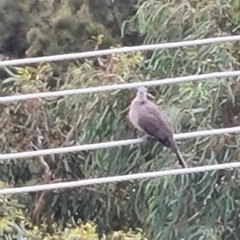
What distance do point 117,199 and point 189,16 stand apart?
96cm

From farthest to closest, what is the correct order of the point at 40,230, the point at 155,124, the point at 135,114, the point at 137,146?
the point at 40,230
the point at 137,146
the point at 135,114
the point at 155,124

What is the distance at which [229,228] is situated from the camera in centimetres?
467

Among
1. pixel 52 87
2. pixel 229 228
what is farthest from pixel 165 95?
pixel 52 87

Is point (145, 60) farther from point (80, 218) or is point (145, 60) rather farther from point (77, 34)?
point (77, 34)

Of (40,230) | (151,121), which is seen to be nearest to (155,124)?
(151,121)

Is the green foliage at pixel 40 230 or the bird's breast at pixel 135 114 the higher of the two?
the bird's breast at pixel 135 114

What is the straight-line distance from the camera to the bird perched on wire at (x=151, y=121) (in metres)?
3.70

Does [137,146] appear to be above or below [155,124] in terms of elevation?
below

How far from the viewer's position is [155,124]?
3729 mm

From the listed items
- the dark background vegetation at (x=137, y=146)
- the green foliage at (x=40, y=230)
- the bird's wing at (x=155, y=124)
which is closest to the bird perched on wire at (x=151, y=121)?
the bird's wing at (x=155, y=124)

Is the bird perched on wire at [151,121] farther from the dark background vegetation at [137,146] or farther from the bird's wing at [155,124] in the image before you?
the dark background vegetation at [137,146]

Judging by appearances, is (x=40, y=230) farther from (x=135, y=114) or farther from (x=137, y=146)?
(x=135, y=114)

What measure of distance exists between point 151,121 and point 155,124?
47mm

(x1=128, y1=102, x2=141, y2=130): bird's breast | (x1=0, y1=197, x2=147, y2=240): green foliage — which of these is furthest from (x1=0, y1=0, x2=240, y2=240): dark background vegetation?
(x1=128, y1=102, x2=141, y2=130): bird's breast
